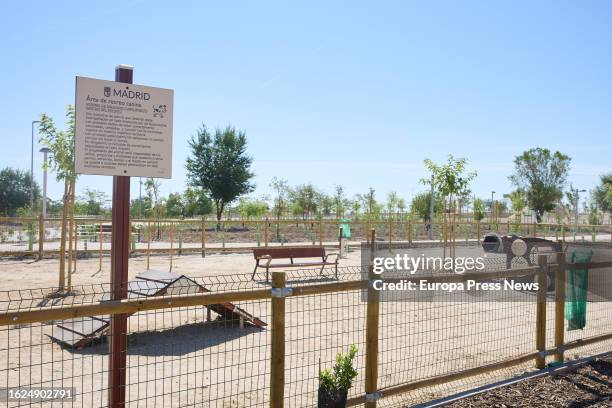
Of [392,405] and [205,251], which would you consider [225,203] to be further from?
[392,405]

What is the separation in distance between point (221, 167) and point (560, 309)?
121ft

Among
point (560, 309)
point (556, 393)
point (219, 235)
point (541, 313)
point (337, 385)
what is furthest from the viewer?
point (219, 235)

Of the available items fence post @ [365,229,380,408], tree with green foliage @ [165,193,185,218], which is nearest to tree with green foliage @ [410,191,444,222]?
tree with green foliage @ [165,193,185,218]

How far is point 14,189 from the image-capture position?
190ft

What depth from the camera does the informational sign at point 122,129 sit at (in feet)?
11.6

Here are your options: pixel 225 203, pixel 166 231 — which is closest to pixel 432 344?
pixel 166 231

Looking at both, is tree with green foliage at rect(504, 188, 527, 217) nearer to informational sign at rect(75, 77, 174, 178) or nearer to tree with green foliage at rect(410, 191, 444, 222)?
tree with green foliage at rect(410, 191, 444, 222)

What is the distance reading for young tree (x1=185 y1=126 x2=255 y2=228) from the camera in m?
41.7

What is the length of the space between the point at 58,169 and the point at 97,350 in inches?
249

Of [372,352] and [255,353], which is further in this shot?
[255,353]

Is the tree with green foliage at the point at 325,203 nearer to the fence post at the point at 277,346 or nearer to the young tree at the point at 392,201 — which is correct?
the young tree at the point at 392,201

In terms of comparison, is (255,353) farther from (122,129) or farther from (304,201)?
(304,201)

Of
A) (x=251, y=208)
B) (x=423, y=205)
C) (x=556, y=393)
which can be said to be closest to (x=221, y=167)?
(x=251, y=208)

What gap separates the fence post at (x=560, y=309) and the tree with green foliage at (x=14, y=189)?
5871cm
